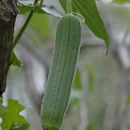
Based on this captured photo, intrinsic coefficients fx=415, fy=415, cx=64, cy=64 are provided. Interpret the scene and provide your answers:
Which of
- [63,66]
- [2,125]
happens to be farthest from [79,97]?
[63,66]

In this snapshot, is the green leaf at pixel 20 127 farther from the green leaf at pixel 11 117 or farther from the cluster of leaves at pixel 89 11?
the cluster of leaves at pixel 89 11

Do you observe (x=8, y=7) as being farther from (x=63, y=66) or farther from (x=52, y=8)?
(x=52, y=8)

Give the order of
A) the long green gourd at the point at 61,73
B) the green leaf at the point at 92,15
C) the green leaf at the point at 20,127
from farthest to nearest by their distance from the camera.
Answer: the green leaf at the point at 20,127 < the green leaf at the point at 92,15 < the long green gourd at the point at 61,73

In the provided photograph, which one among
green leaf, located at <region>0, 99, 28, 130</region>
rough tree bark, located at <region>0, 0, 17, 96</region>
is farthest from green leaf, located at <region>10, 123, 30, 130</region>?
rough tree bark, located at <region>0, 0, 17, 96</region>


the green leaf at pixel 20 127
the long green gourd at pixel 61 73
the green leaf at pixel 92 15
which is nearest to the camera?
the long green gourd at pixel 61 73

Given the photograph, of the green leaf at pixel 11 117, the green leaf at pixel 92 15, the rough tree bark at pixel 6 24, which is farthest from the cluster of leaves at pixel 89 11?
the green leaf at pixel 11 117

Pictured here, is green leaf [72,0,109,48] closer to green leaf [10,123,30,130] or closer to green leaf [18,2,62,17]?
green leaf [18,2,62,17]

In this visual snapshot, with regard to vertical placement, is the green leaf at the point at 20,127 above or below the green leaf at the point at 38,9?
below

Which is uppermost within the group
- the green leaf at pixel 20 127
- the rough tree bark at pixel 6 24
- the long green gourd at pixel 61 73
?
the rough tree bark at pixel 6 24
